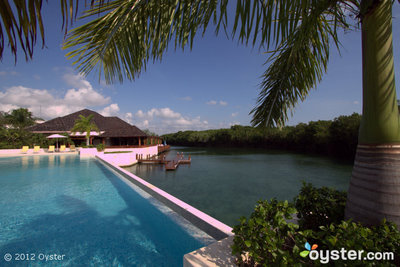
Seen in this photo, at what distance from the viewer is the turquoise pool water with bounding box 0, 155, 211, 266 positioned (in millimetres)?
2322

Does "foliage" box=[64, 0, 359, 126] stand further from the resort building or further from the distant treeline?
the resort building

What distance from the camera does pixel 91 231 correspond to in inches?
116

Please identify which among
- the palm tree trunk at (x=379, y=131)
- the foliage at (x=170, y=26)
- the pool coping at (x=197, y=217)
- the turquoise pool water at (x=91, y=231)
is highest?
the foliage at (x=170, y=26)

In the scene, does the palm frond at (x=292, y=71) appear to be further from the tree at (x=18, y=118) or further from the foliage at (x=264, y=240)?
the tree at (x=18, y=118)

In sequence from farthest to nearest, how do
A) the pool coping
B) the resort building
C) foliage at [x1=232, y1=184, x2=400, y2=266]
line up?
1. the resort building
2. the pool coping
3. foliage at [x1=232, y1=184, x2=400, y2=266]

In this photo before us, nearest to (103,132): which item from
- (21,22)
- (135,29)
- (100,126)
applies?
(100,126)

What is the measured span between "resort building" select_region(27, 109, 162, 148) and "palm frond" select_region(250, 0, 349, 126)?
71.0 ft

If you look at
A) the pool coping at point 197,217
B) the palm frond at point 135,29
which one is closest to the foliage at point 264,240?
the pool coping at point 197,217

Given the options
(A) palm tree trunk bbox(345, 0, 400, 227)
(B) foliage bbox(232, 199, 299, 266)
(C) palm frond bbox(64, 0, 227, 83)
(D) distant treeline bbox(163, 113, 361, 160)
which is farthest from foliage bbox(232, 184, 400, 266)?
(D) distant treeline bbox(163, 113, 361, 160)

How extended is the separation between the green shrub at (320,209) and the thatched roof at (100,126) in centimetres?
2323

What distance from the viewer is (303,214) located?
182 cm

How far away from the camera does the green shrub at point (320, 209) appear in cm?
169

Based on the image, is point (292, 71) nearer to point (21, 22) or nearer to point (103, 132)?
point (21, 22)

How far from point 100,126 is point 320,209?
104ft
